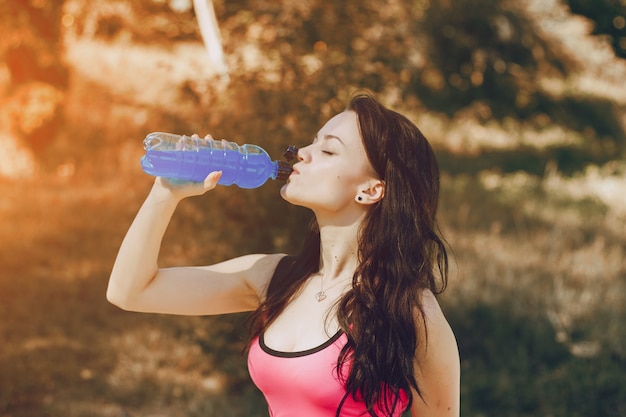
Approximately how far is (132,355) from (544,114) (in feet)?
24.9

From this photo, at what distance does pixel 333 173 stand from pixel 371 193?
0.14 metres

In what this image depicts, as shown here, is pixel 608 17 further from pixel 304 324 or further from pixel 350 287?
pixel 304 324

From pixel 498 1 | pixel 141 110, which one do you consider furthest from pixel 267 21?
pixel 498 1

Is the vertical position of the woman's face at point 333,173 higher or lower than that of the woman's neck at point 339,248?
higher

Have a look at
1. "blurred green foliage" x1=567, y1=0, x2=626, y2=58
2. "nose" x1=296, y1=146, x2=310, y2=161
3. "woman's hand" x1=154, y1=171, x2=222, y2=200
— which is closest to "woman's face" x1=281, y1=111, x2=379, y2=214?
"nose" x1=296, y1=146, x2=310, y2=161

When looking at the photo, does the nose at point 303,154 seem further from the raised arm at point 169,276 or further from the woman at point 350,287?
the raised arm at point 169,276

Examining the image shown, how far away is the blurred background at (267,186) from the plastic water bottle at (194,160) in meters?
1.99

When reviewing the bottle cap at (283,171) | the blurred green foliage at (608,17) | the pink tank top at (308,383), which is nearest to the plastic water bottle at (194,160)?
the bottle cap at (283,171)

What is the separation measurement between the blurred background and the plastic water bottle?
1.99 m

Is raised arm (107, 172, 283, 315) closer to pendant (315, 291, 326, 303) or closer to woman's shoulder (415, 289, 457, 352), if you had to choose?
pendant (315, 291, 326, 303)

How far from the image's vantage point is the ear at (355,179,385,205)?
238 cm

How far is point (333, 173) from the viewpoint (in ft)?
7.69

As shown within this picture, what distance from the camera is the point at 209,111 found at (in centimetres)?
462

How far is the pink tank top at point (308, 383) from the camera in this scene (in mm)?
2180
